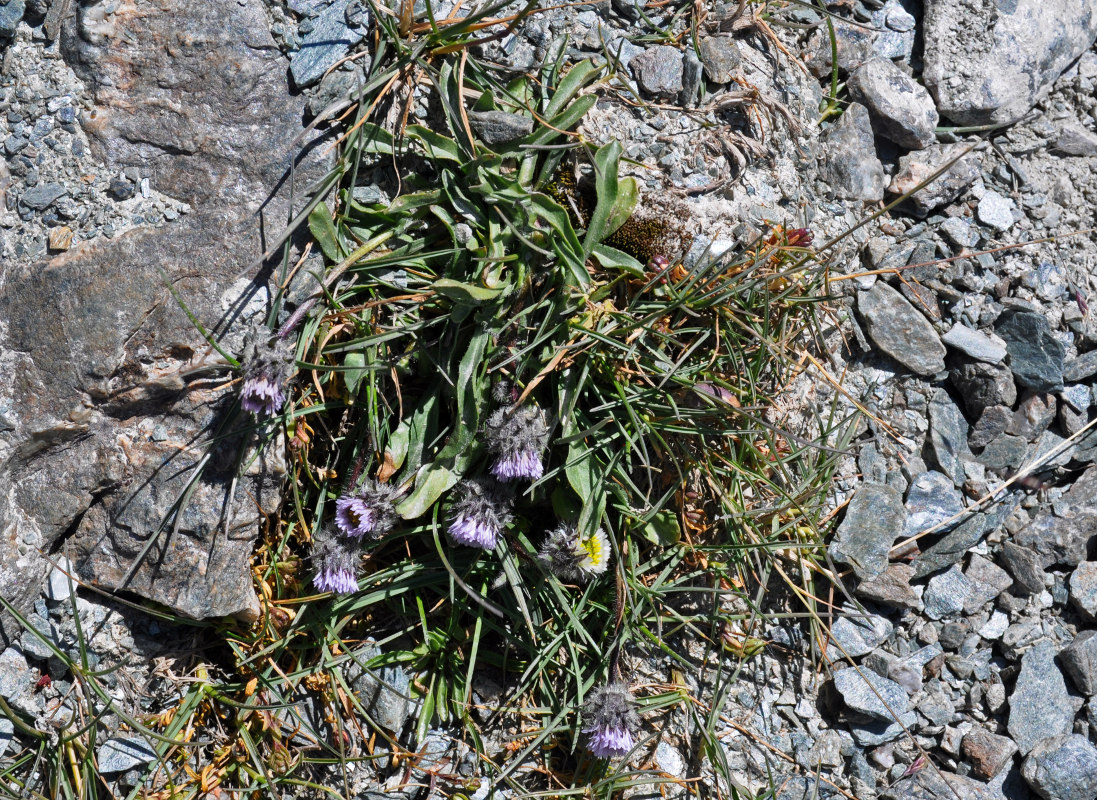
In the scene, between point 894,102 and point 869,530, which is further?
point 894,102

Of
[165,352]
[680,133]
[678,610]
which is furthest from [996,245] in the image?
[165,352]

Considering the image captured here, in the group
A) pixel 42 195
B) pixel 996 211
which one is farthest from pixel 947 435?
pixel 42 195

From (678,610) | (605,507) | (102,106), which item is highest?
(102,106)

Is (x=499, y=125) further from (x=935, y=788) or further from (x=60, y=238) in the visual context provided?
(x=935, y=788)

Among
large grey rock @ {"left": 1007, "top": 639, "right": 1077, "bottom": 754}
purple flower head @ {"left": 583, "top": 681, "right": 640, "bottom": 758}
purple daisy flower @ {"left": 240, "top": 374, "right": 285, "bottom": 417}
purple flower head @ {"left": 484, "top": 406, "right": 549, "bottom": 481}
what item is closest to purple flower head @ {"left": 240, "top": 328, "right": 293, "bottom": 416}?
purple daisy flower @ {"left": 240, "top": 374, "right": 285, "bottom": 417}

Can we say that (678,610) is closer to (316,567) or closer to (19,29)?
(316,567)

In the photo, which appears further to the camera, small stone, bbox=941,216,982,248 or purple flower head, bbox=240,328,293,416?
small stone, bbox=941,216,982,248

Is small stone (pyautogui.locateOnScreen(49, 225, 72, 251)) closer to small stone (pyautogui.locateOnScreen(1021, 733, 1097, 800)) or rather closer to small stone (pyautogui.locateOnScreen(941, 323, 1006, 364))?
small stone (pyautogui.locateOnScreen(941, 323, 1006, 364))
